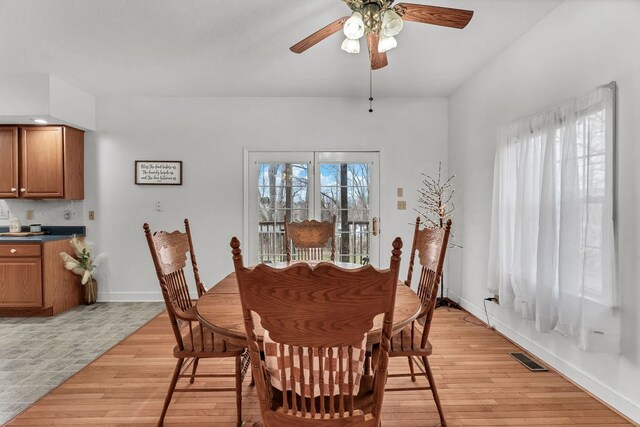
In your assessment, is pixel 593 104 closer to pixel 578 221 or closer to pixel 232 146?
pixel 578 221

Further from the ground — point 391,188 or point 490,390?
point 391,188

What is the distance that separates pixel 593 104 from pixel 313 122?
2855 millimetres

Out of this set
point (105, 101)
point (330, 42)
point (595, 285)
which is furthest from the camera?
point (105, 101)

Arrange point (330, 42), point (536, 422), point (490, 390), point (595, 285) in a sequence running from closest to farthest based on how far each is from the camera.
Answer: point (536, 422), point (595, 285), point (490, 390), point (330, 42)

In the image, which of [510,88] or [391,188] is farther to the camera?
[391,188]

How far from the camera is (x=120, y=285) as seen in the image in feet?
14.1

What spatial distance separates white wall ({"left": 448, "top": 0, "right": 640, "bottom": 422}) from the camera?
1905 mm

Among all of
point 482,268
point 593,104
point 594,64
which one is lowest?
point 482,268

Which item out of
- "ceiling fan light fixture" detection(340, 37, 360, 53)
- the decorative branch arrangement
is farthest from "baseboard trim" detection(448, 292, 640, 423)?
"ceiling fan light fixture" detection(340, 37, 360, 53)

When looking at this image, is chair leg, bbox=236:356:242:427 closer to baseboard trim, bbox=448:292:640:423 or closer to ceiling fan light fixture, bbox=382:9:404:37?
ceiling fan light fixture, bbox=382:9:404:37

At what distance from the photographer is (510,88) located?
3059mm

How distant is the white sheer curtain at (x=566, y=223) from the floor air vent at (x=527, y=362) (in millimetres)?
346

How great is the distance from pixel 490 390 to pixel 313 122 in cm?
330

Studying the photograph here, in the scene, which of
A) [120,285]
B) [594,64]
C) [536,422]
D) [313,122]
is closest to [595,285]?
[536,422]
